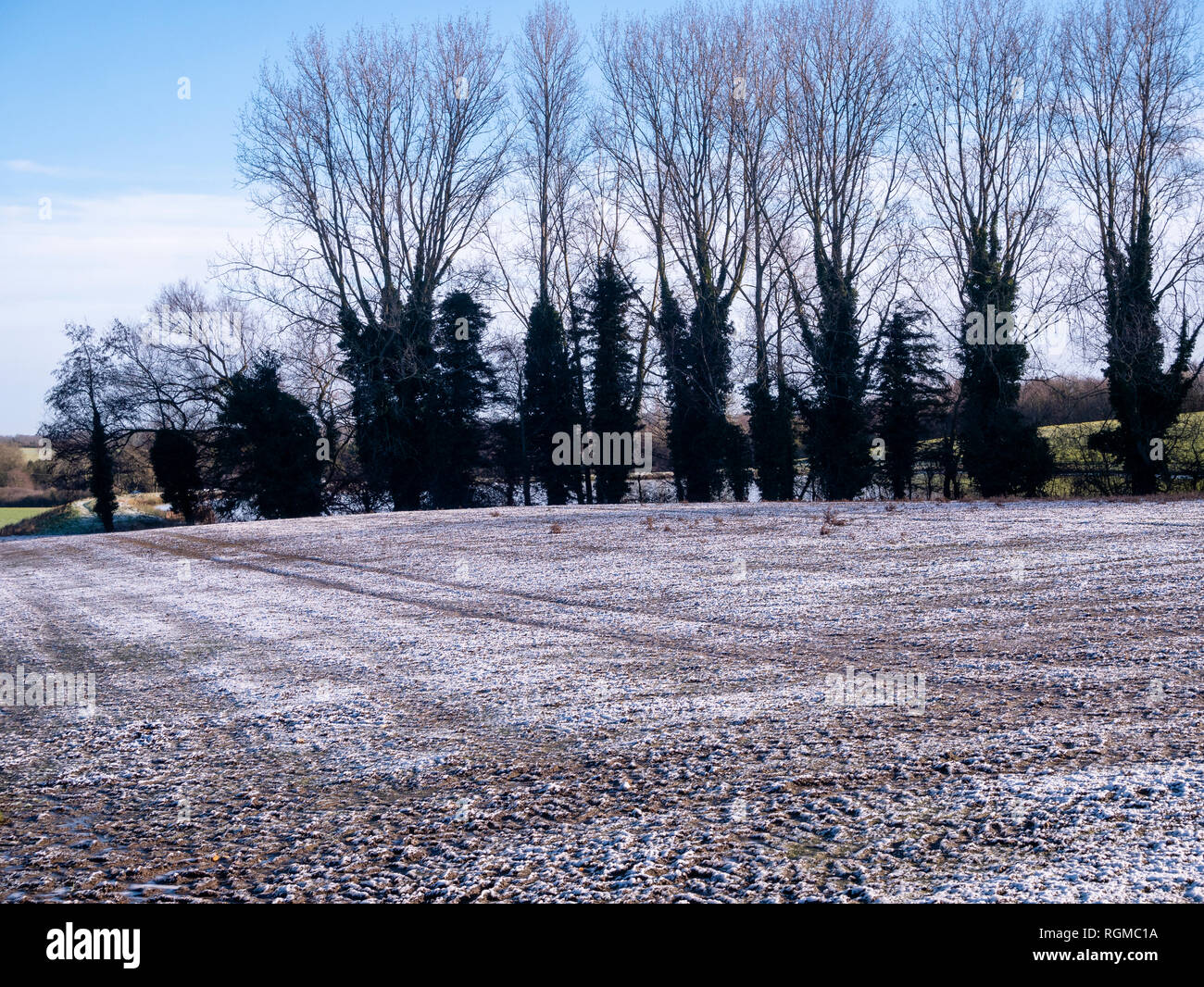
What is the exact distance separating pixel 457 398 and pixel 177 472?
12.5 meters

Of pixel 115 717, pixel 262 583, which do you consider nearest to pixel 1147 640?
pixel 115 717

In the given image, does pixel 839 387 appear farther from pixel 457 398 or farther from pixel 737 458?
pixel 457 398

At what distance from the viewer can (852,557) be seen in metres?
10.5

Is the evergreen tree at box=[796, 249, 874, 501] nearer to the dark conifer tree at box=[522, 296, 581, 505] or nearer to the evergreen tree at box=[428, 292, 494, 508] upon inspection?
the dark conifer tree at box=[522, 296, 581, 505]

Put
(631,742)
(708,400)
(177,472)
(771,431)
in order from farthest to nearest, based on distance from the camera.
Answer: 1. (177,472)
2. (708,400)
3. (771,431)
4. (631,742)

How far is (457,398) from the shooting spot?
1439 inches

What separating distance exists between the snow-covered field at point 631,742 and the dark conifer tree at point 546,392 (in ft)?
93.2

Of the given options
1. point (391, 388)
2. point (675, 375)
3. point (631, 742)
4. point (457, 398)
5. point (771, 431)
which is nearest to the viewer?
point (631, 742)

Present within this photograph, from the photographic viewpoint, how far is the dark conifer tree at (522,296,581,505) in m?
37.7

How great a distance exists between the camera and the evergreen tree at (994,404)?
30.5 meters

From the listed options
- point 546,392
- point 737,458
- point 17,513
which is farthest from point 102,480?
point 737,458

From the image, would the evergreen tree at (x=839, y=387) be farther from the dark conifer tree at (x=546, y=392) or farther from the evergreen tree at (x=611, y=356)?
the dark conifer tree at (x=546, y=392)
